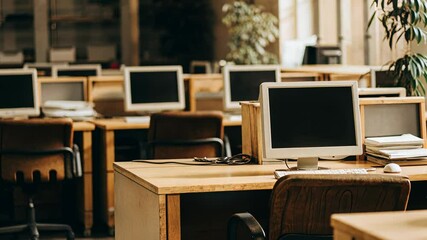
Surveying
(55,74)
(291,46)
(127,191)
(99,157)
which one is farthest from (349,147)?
(291,46)

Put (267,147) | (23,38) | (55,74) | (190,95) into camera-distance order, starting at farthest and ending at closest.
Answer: (23,38)
(55,74)
(190,95)
(267,147)

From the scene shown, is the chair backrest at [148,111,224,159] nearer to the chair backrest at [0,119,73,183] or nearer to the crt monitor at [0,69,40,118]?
the chair backrest at [0,119,73,183]

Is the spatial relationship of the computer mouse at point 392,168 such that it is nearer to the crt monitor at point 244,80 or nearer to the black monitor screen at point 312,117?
the black monitor screen at point 312,117

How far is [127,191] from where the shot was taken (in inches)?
169

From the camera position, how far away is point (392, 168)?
4.10 meters

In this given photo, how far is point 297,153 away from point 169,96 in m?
3.46

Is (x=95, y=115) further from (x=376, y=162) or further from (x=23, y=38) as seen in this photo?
(x=23, y=38)

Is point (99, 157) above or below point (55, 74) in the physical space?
below

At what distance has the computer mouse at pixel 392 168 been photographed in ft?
13.4

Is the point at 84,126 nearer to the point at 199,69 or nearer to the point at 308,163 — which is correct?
the point at 308,163

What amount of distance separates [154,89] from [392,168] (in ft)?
12.0

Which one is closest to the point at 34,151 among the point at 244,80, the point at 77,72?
the point at 244,80

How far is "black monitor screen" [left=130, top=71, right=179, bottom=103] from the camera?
7.46m

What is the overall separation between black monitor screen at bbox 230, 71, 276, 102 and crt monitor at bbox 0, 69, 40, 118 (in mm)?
1538
